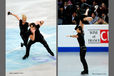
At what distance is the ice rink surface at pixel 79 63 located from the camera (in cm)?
732

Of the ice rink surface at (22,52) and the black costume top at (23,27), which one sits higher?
the black costume top at (23,27)

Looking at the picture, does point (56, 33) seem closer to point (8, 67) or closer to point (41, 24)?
point (41, 24)

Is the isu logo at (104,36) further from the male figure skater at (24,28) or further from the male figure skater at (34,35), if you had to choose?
the male figure skater at (24,28)

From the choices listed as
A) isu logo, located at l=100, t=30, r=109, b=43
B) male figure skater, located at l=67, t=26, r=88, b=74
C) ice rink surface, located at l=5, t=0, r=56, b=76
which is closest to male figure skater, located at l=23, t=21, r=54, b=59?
ice rink surface, located at l=5, t=0, r=56, b=76

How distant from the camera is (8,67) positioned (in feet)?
24.7

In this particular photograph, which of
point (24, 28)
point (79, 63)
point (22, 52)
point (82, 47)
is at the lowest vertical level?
point (79, 63)

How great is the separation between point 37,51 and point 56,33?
68 centimetres

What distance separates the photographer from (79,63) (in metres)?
7.34

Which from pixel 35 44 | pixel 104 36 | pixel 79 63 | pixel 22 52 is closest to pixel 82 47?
pixel 79 63

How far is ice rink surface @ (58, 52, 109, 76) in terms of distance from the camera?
7.32 metres

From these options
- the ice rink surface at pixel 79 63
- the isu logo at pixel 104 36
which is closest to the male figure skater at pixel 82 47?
the ice rink surface at pixel 79 63

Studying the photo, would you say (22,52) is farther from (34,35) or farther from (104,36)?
(104,36)

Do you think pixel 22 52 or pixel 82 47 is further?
pixel 22 52

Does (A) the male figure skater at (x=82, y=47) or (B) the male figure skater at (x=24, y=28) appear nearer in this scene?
(A) the male figure skater at (x=82, y=47)
